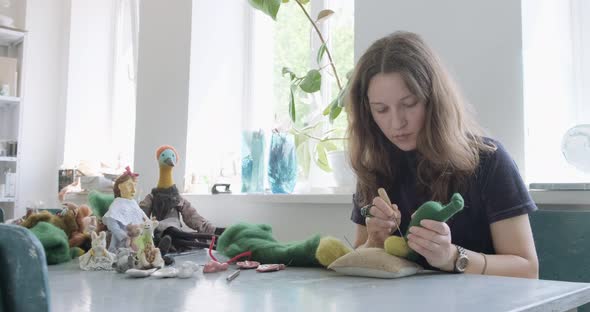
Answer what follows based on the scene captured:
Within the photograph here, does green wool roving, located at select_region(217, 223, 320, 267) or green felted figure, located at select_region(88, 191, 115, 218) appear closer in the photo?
green wool roving, located at select_region(217, 223, 320, 267)

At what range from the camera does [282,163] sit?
204cm

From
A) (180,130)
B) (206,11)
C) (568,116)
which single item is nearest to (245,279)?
(568,116)

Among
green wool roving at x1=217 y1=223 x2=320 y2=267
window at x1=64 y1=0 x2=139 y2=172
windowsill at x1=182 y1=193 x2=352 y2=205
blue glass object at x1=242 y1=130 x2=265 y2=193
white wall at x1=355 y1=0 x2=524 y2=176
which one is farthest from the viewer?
window at x1=64 y1=0 x2=139 y2=172

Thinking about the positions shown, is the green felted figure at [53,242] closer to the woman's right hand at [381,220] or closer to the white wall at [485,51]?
the woman's right hand at [381,220]

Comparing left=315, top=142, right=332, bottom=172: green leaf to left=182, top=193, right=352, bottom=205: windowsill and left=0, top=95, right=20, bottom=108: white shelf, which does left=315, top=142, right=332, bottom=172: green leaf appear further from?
left=0, top=95, right=20, bottom=108: white shelf

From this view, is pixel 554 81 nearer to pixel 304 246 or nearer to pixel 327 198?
pixel 327 198

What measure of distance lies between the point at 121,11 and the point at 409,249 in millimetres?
3619

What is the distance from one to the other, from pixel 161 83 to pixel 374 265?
6.24 ft

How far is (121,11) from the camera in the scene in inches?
160

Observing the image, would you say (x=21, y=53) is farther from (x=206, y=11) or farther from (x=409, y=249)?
(x=409, y=249)

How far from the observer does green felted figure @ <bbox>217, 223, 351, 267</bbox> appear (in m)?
1.08

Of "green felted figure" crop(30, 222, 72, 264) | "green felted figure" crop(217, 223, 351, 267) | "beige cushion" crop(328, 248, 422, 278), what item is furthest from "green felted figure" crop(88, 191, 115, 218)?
"beige cushion" crop(328, 248, 422, 278)

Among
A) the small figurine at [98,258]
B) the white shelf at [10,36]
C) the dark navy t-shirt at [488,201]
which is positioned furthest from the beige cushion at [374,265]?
the white shelf at [10,36]

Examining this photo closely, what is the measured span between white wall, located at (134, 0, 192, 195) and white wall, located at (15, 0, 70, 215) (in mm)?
1695
